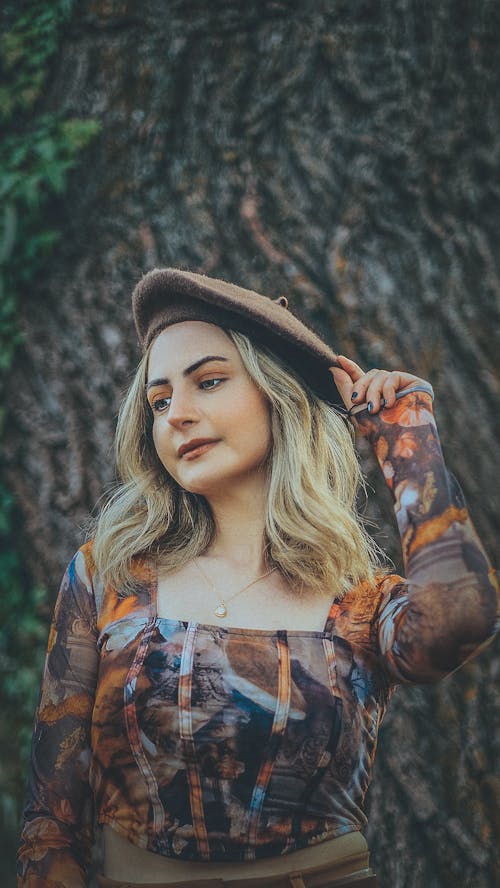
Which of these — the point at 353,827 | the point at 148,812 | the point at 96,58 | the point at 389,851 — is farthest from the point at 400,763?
the point at 96,58

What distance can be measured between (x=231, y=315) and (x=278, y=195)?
39.4 inches

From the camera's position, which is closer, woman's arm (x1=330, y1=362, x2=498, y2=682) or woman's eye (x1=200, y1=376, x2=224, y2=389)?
woman's arm (x1=330, y1=362, x2=498, y2=682)

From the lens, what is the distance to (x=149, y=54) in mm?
2943

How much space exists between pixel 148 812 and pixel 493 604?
0.92 metres

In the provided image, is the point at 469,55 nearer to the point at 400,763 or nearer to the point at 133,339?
the point at 133,339

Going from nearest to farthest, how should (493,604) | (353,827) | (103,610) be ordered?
(493,604), (353,827), (103,610)

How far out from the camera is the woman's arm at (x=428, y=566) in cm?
171

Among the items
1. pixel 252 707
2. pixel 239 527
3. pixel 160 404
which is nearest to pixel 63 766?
pixel 252 707

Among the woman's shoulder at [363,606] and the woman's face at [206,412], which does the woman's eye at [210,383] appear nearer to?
the woman's face at [206,412]

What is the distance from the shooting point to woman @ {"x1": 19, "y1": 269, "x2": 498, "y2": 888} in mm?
1781

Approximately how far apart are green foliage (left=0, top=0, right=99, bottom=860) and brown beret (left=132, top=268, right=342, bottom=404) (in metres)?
0.98

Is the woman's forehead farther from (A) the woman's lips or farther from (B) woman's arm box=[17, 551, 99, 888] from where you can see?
(B) woman's arm box=[17, 551, 99, 888]

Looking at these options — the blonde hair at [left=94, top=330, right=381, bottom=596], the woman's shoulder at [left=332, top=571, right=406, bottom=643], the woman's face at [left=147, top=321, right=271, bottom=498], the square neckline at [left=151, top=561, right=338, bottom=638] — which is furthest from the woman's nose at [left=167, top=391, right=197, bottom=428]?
the woman's shoulder at [left=332, top=571, right=406, bottom=643]

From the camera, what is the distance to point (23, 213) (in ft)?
9.78
